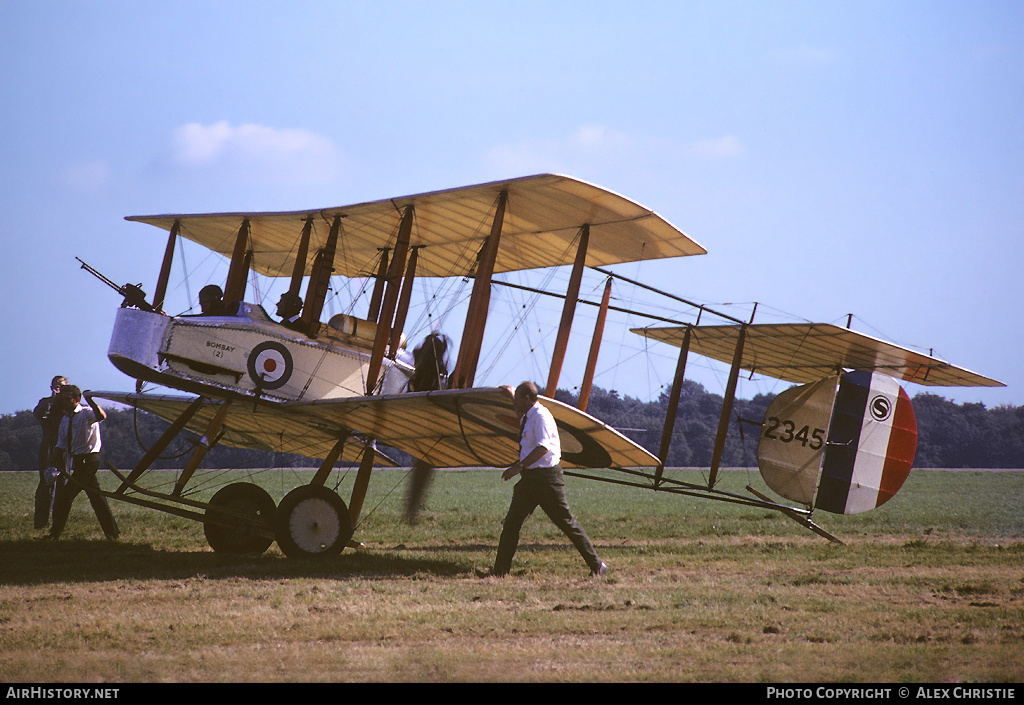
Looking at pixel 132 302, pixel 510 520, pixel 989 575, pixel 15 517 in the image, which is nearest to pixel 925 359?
pixel 989 575

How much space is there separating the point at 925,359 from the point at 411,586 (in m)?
7.85

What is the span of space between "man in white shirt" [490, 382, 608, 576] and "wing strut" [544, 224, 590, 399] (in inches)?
72.0

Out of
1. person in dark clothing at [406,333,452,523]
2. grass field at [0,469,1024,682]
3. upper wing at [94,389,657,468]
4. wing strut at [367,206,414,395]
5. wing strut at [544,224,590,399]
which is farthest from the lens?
person in dark clothing at [406,333,452,523]

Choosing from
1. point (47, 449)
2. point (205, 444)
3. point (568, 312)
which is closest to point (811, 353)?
point (568, 312)

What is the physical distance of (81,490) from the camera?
8.64 meters

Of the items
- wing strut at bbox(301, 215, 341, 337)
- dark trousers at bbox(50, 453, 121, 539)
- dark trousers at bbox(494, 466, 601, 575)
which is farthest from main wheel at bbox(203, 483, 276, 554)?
dark trousers at bbox(494, 466, 601, 575)

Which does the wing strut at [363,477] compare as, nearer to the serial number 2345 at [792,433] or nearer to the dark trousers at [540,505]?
the dark trousers at [540,505]

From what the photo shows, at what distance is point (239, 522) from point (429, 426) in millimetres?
2042

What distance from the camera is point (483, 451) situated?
915 cm

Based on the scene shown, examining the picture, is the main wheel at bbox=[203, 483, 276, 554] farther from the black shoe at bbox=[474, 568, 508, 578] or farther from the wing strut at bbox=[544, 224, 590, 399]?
the wing strut at bbox=[544, 224, 590, 399]

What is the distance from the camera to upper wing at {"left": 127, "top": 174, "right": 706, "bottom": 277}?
26.7 ft

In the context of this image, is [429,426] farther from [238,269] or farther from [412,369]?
[238,269]

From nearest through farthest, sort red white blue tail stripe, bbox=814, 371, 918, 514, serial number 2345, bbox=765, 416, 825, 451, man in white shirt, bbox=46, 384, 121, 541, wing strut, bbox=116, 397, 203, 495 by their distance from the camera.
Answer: wing strut, bbox=116, 397, 203, 495 → man in white shirt, bbox=46, 384, 121, 541 → red white blue tail stripe, bbox=814, 371, 918, 514 → serial number 2345, bbox=765, 416, 825, 451

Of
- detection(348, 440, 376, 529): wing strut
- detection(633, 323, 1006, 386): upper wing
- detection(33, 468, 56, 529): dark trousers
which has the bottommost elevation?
detection(33, 468, 56, 529): dark trousers
